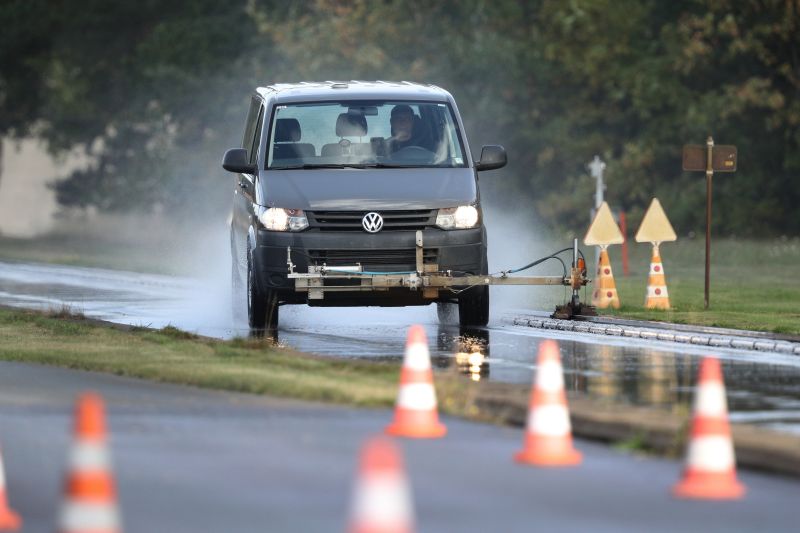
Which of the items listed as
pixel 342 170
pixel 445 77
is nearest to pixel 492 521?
pixel 342 170

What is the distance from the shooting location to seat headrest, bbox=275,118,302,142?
20.7 m

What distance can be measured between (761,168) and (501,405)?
126 feet

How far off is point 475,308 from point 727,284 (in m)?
11.2

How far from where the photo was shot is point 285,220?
19625mm

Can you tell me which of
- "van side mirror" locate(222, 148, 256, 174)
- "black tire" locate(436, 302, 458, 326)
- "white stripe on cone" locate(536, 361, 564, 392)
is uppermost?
"van side mirror" locate(222, 148, 256, 174)

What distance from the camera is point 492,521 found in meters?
9.01

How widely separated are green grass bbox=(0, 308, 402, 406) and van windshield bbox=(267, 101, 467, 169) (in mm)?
2375

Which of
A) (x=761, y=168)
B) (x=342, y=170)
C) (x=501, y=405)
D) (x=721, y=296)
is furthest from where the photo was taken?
(x=761, y=168)

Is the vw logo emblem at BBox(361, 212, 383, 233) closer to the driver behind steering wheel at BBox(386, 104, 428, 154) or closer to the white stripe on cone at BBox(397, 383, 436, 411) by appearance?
the driver behind steering wheel at BBox(386, 104, 428, 154)

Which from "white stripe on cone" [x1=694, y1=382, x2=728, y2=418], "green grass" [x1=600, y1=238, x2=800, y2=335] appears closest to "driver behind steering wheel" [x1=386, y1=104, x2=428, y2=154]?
"green grass" [x1=600, y1=238, x2=800, y2=335]

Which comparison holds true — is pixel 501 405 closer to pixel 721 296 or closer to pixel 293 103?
pixel 293 103

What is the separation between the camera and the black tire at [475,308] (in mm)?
20531

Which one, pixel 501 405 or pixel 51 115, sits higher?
pixel 51 115

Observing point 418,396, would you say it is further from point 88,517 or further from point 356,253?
point 356,253
